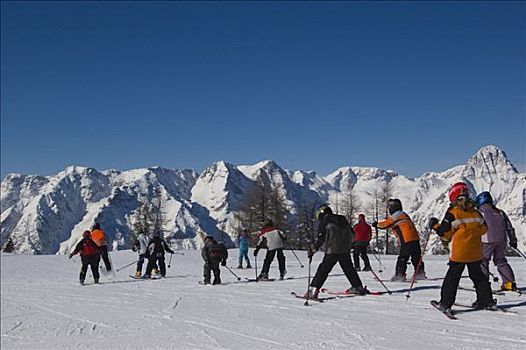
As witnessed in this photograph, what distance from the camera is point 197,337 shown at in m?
7.61

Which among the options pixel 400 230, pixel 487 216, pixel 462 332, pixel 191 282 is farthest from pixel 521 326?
pixel 191 282

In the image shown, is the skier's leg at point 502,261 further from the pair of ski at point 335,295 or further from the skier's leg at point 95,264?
the skier's leg at point 95,264

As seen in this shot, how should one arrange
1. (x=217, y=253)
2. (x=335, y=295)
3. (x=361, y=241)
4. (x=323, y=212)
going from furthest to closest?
(x=361, y=241) < (x=217, y=253) < (x=335, y=295) < (x=323, y=212)

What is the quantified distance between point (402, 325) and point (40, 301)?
9237 mm

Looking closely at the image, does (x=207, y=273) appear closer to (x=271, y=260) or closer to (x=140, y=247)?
(x=271, y=260)

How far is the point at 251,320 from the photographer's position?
8602 millimetres

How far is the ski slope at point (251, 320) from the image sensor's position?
22.7 ft

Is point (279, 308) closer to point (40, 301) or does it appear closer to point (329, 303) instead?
point (329, 303)

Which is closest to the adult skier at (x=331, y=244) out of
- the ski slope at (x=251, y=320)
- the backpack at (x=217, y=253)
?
the ski slope at (x=251, y=320)

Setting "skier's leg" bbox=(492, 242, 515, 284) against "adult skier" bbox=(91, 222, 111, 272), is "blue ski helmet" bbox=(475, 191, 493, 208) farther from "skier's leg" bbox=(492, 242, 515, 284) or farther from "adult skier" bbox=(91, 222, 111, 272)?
"adult skier" bbox=(91, 222, 111, 272)

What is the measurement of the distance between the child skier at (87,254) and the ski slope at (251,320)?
97.0 inches

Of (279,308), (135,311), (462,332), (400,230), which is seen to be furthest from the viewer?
(400,230)

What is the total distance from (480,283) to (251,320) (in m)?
3.66

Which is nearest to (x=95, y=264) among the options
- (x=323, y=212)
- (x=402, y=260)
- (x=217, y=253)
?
(x=217, y=253)
